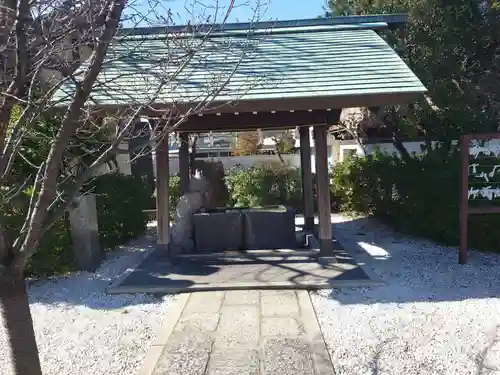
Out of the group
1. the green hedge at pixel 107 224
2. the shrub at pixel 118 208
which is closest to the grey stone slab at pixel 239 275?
the green hedge at pixel 107 224

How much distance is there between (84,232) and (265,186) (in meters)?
6.25

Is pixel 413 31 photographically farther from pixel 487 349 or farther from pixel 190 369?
pixel 190 369

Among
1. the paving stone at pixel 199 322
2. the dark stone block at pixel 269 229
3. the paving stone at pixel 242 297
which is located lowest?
the paving stone at pixel 242 297

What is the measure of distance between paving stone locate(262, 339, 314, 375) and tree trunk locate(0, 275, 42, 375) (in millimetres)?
1716

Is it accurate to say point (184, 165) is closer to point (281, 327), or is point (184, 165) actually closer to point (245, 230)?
point (245, 230)

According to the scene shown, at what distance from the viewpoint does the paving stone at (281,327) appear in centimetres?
431

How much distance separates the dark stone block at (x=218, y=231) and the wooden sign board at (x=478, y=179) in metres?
3.29

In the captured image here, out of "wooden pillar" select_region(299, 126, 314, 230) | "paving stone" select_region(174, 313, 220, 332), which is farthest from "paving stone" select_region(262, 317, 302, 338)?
"wooden pillar" select_region(299, 126, 314, 230)

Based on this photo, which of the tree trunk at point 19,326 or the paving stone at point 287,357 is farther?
the paving stone at point 287,357

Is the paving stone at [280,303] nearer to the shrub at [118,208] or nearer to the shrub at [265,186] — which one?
the shrub at [118,208]

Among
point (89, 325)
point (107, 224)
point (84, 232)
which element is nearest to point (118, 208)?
point (107, 224)

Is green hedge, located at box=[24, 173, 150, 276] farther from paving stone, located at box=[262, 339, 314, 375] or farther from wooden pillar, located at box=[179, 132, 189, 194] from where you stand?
paving stone, located at box=[262, 339, 314, 375]

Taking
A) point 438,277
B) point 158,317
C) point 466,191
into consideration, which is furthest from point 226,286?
point 466,191

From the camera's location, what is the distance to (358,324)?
4539 millimetres
